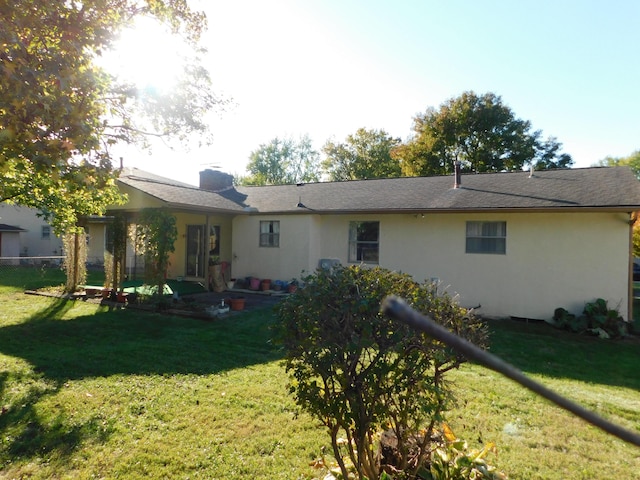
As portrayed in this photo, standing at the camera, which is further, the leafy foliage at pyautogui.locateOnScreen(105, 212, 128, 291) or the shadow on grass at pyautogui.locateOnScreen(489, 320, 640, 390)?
the leafy foliage at pyautogui.locateOnScreen(105, 212, 128, 291)

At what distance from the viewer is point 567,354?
727 cm

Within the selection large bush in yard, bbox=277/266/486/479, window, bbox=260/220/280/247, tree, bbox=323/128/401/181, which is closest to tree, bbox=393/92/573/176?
tree, bbox=323/128/401/181

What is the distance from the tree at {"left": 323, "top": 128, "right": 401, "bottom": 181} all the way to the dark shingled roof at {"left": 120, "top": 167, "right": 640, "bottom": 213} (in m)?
21.7

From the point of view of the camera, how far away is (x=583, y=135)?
16375 millimetres

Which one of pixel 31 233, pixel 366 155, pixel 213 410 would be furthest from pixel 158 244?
pixel 366 155

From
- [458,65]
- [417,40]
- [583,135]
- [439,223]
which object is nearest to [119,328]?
[439,223]

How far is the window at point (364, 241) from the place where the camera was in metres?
12.8

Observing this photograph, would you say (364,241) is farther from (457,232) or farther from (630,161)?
(630,161)

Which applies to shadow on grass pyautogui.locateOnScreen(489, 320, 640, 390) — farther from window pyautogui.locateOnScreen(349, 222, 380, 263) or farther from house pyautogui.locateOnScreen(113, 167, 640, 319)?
window pyautogui.locateOnScreen(349, 222, 380, 263)

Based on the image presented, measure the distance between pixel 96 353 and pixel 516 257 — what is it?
1051cm

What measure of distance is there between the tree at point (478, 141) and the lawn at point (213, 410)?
993 inches

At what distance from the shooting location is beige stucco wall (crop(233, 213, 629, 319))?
9320 millimetres

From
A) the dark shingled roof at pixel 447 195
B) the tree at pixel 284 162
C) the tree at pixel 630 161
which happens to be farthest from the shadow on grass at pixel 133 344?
the tree at pixel 630 161

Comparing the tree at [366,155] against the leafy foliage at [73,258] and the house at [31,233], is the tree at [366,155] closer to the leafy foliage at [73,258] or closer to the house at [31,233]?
the house at [31,233]
